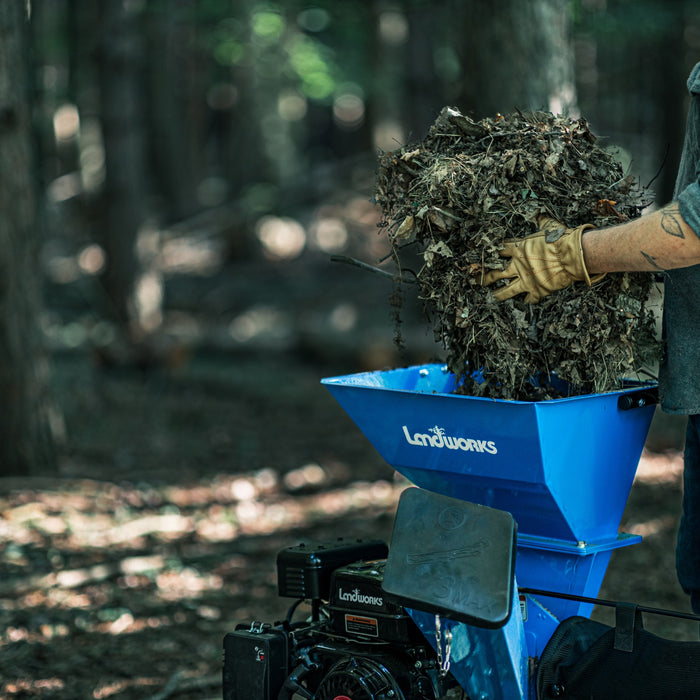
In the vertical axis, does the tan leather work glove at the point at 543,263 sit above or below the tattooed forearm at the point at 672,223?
below

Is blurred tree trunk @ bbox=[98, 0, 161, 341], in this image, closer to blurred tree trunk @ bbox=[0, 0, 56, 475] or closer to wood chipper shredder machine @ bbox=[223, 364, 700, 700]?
blurred tree trunk @ bbox=[0, 0, 56, 475]

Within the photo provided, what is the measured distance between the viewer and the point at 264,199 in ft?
61.4

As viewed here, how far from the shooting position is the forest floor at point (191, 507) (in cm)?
459

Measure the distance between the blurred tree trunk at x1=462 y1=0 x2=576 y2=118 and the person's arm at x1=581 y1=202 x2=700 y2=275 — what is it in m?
2.87

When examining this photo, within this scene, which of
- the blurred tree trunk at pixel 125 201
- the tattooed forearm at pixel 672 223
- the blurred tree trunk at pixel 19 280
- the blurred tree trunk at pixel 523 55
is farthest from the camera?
the blurred tree trunk at pixel 125 201

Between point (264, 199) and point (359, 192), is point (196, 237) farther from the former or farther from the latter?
point (359, 192)

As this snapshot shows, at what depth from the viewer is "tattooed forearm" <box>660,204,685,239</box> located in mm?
2707

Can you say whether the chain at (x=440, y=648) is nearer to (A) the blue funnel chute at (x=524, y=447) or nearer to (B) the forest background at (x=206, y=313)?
(A) the blue funnel chute at (x=524, y=447)

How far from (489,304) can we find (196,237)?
52.3 feet

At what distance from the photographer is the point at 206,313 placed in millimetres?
14344

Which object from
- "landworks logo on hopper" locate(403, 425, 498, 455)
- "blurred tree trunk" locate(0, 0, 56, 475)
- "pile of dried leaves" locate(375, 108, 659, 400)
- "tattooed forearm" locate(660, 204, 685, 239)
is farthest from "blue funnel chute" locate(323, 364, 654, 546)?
"blurred tree trunk" locate(0, 0, 56, 475)

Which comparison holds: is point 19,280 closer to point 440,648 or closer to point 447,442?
point 447,442

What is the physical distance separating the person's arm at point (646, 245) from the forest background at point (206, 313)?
0.55 meters

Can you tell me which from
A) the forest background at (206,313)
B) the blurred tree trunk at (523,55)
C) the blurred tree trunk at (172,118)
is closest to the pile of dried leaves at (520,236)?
the forest background at (206,313)
